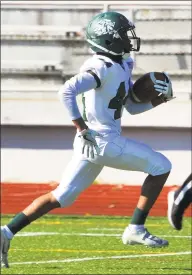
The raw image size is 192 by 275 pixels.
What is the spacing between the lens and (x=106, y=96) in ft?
A: 24.6

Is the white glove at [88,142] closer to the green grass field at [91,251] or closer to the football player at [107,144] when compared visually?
the football player at [107,144]

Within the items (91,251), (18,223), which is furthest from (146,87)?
(91,251)

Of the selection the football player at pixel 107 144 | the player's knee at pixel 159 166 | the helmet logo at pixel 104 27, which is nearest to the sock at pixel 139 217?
the football player at pixel 107 144

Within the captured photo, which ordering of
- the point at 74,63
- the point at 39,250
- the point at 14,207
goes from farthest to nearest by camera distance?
the point at 74,63, the point at 14,207, the point at 39,250

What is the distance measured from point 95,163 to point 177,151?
636 cm

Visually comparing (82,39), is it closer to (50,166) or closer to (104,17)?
(50,166)

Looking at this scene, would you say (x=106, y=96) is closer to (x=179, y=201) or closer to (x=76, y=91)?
(x=76, y=91)

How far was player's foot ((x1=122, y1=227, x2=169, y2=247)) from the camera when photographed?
7.42 metres

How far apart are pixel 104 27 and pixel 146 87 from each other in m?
0.53

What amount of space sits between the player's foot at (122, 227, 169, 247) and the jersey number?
0.79m

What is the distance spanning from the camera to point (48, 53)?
50.1 ft

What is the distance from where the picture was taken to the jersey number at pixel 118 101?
7.54 metres

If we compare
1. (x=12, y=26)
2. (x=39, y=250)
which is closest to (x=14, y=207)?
(x=12, y=26)

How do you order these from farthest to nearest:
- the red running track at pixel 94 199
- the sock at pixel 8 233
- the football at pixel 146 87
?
1. the red running track at pixel 94 199
2. the football at pixel 146 87
3. the sock at pixel 8 233
